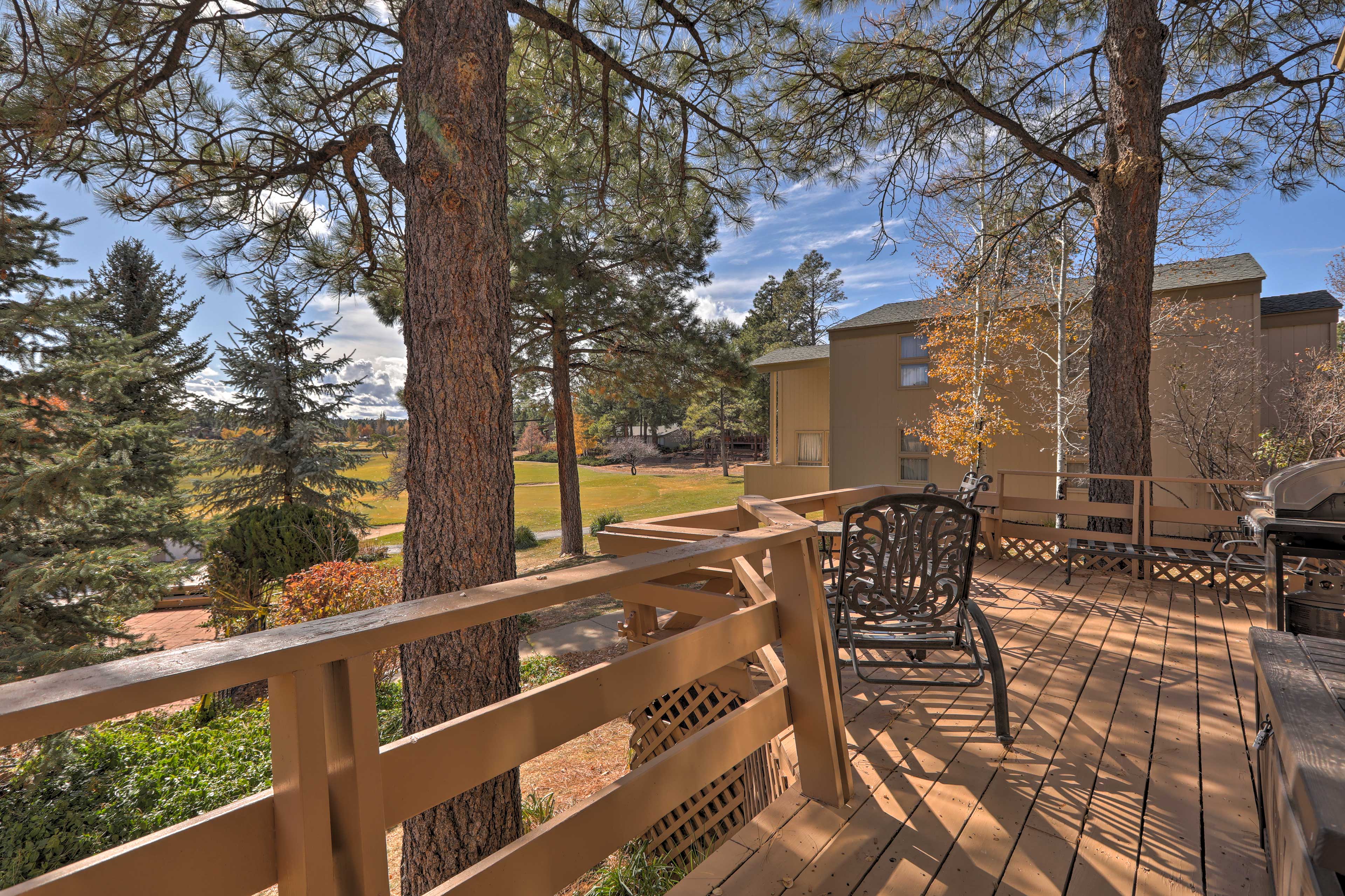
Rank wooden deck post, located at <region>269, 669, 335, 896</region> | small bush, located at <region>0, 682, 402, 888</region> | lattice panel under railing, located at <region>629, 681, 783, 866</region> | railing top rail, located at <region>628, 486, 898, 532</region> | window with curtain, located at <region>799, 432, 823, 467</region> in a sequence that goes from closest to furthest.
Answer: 1. wooden deck post, located at <region>269, 669, 335, 896</region>
2. lattice panel under railing, located at <region>629, 681, 783, 866</region>
3. railing top rail, located at <region>628, 486, 898, 532</region>
4. small bush, located at <region>0, 682, 402, 888</region>
5. window with curtain, located at <region>799, 432, 823, 467</region>

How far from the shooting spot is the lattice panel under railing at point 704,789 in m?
2.74

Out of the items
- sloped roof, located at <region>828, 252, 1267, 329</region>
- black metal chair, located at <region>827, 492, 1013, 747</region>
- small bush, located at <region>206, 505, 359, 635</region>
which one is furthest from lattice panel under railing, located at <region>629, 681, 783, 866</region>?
sloped roof, located at <region>828, 252, 1267, 329</region>

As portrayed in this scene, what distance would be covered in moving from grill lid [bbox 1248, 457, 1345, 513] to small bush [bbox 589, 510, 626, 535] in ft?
38.2

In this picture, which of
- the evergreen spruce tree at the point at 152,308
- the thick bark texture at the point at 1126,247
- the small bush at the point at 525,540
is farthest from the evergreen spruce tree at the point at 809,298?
the thick bark texture at the point at 1126,247

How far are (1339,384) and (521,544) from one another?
46.4ft

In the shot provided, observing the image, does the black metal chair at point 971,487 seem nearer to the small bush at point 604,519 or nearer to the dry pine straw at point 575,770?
the dry pine straw at point 575,770

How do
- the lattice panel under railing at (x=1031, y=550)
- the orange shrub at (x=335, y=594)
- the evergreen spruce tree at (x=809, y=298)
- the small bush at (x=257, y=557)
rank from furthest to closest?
the evergreen spruce tree at (x=809, y=298) → the small bush at (x=257, y=557) → the orange shrub at (x=335, y=594) → the lattice panel under railing at (x=1031, y=550)

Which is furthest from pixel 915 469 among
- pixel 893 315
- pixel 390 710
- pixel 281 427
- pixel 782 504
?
pixel 281 427

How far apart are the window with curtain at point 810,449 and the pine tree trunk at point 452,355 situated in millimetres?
13913

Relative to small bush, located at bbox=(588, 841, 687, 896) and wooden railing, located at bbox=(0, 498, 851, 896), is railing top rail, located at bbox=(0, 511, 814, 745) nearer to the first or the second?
wooden railing, located at bbox=(0, 498, 851, 896)

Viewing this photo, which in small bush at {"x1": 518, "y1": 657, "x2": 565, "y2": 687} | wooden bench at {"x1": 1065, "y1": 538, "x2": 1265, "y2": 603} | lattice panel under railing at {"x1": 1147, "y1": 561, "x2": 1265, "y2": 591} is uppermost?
wooden bench at {"x1": 1065, "y1": 538, "x2": 1265, "y2": 603}

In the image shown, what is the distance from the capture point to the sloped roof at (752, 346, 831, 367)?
15703mm

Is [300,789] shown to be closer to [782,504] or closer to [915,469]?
[782,504]

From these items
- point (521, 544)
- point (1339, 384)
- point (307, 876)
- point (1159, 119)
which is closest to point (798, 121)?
point (1159, 119)
